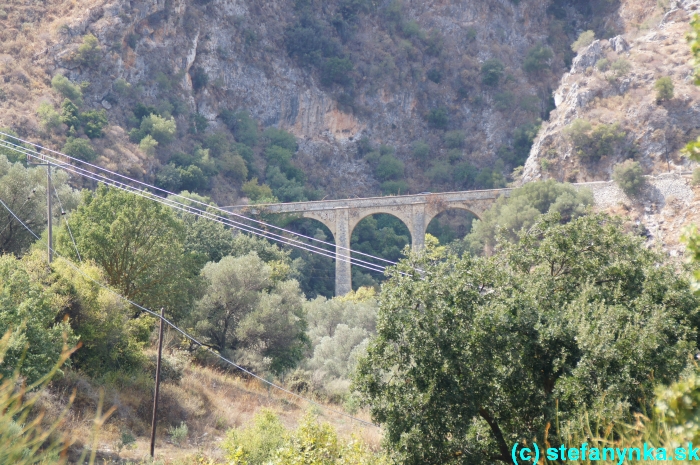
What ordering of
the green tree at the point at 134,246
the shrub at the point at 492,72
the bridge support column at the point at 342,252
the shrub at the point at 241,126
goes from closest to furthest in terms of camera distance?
the green tree at the point at 134,246 → the bridge support column at the point at 342,252 → the shrub at the point at 241,126 → the shrub at the point at 492,72

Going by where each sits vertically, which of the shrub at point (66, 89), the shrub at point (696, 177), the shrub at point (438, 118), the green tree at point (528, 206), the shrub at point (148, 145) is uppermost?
the shrub at point (438, 118)

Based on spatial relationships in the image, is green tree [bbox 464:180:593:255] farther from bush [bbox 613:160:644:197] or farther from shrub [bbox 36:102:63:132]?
shrub [bbox 36:102:63:132]

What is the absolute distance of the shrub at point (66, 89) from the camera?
45.5m

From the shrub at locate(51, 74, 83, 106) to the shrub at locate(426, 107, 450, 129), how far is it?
30.8m

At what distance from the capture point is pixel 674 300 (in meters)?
10.1

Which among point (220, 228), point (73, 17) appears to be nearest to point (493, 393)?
point (220, 228)

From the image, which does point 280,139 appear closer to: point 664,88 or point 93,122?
point 93,122

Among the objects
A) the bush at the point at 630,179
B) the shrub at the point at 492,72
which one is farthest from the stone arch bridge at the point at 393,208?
the shrub at the point at 492,72

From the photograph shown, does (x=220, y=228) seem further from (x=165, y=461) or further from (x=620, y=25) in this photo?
(x=620, y=25)

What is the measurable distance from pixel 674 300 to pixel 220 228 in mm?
27972

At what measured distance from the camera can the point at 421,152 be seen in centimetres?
6169

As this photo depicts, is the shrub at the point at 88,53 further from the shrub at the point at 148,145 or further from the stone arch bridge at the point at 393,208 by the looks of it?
the stone arch bridge at the point at 393,208

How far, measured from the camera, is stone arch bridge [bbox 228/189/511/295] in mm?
46219

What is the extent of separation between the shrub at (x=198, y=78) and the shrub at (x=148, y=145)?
364 inches
